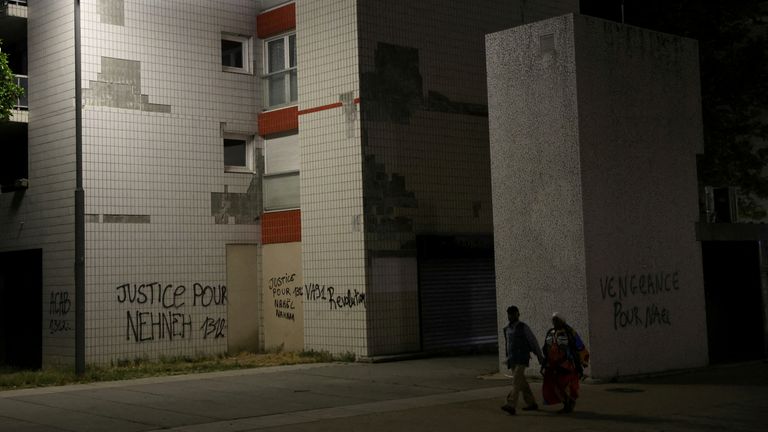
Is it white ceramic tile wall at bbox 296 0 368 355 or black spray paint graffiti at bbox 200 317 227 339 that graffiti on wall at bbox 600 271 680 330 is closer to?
white ceramic tile wall at bbox 296 0 368 355

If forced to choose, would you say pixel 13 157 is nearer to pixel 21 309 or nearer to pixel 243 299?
pixel 21 309

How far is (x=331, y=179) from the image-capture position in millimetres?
21594

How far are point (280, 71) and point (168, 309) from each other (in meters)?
6.51

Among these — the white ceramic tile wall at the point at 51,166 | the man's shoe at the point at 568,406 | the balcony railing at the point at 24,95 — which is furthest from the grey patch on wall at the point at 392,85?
the man's shoe at the point at 568,406

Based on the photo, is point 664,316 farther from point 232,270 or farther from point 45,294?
point 45,294

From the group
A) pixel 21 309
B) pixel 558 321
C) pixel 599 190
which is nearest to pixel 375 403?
pixel 558 321

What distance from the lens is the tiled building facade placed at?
21.2 metres

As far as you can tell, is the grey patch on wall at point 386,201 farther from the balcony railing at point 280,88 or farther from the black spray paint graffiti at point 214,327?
the black spray paint graffiti at point 214,327

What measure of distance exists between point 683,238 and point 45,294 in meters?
14.2

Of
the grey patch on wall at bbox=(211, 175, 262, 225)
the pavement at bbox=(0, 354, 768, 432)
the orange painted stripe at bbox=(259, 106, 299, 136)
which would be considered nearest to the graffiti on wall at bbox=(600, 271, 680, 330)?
the pavement at bbox=(0, 354, 768, 432)

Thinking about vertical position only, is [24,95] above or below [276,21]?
below

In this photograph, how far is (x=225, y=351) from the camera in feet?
74.8

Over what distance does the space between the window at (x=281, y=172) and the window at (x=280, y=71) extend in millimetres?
993

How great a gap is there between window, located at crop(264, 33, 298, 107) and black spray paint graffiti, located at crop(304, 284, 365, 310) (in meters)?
4.79
